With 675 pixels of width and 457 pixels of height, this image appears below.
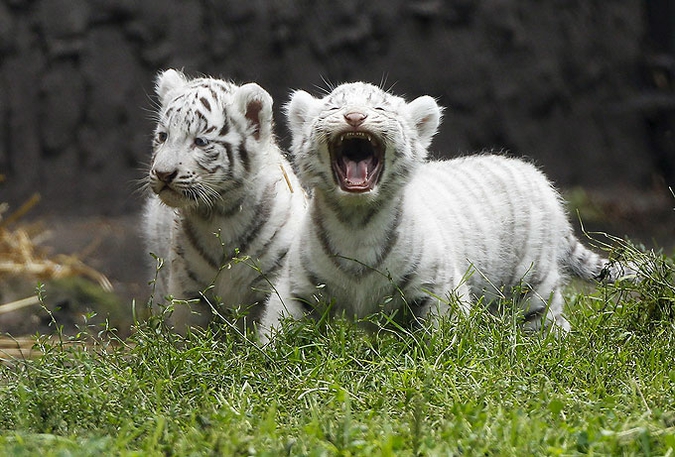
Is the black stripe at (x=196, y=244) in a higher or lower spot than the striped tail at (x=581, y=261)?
higher

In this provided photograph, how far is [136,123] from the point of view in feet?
24.9

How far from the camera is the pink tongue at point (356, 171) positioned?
3766mm

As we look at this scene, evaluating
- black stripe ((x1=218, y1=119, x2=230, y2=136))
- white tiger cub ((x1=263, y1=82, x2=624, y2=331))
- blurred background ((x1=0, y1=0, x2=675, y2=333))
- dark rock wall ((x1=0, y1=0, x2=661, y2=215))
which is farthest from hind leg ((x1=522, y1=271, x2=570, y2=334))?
dark rock wall ((x1=0, y1=0, x2=661, y2=215))

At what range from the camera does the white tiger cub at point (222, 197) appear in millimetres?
4148

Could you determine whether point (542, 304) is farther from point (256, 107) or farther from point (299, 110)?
point (256, 107)

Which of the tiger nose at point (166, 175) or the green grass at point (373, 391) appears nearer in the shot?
the green grass at point (373, 391)

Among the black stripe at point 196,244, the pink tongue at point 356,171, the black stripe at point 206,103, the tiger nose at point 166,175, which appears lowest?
the black stripe at point 196,244

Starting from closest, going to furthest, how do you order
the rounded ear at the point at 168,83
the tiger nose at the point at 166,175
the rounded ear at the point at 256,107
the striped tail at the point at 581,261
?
the tiger nose at the point at 166,175 → the rounded ear at the point at 256,107 → the rounded ear at the point at 168,83 → the striped tail at the point at 581,261

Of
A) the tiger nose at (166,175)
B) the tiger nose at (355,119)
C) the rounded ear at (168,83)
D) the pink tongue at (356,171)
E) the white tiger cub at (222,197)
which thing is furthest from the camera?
the rounded ear at (168,83)

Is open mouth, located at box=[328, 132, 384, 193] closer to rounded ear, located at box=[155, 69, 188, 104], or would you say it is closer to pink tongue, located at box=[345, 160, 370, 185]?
pink tongue, located at box=[345, 160, 370, 185]

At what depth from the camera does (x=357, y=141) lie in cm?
390

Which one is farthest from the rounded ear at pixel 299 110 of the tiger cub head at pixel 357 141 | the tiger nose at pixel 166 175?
the tiger nose at pixel 166 175

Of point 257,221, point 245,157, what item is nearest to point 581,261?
point 257,221

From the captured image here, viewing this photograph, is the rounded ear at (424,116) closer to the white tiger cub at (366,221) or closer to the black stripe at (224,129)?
the white tiger cub at (366,221)
